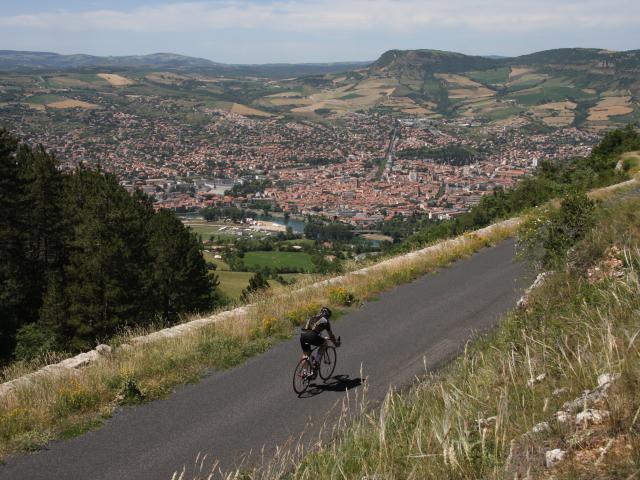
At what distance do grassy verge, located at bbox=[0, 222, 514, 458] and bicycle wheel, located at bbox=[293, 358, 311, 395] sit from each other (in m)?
1.31

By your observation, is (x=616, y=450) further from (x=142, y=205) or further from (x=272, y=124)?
(x=272, y=124)

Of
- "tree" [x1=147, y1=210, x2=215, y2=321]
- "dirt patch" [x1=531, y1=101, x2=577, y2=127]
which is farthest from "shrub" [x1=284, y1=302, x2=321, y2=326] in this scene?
"dirt patch" [x1=531, y1=101, x2=577, y2=127]

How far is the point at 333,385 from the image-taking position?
7.15 m

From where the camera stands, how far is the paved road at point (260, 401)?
17.2 ft

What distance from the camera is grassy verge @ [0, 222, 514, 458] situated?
583 cm

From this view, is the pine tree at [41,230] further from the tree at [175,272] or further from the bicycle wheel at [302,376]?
the bicycle wheel at [302,376]

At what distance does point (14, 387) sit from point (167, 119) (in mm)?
178931

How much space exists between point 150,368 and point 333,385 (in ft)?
7.97

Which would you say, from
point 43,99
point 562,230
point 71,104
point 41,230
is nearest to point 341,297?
point 562,230

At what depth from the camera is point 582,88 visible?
18238cm

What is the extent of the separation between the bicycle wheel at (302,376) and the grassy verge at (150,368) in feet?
4.30

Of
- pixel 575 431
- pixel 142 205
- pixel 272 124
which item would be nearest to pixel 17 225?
pixel 142 205

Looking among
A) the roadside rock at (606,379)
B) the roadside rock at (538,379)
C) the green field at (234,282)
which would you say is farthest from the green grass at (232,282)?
the roadside rock at (606,379)

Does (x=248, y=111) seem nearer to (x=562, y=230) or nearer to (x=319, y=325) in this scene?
(x=562, y=230)
